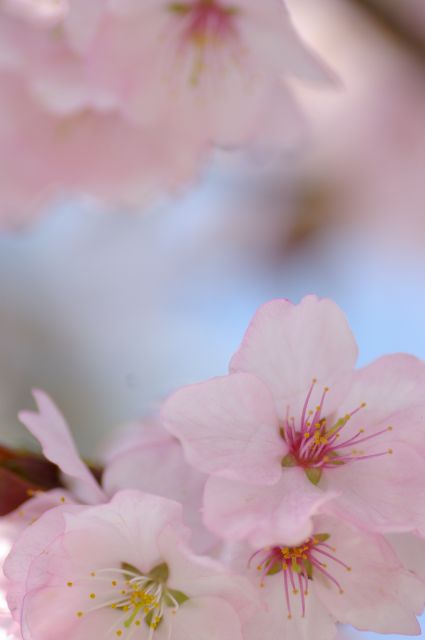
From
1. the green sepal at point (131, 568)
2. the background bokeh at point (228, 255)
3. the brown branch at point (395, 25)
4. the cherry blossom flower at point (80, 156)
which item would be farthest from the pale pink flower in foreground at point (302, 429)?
the background bokeh at point (228, 255)

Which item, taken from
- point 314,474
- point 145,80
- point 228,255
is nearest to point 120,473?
point 314,474

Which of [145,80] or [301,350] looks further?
[145,80]

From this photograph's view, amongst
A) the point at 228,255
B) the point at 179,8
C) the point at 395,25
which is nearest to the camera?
the point at 179,8

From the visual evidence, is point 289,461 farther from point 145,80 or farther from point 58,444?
point 145,80

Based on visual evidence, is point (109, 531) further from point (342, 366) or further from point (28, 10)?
point (28, 10)

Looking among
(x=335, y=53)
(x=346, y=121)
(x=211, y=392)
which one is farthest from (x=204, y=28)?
(x=346, y=121)

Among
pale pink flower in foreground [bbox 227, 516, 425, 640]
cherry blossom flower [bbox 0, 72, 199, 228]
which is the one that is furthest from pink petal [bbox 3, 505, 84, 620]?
cherry blossom flower [bbox 0, 72, 199, 228]
